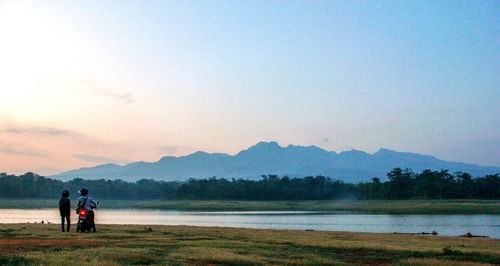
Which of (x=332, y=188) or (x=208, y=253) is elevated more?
(x=332, y=188)

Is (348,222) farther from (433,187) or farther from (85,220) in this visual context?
(433,187)

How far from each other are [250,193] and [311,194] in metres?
17.9

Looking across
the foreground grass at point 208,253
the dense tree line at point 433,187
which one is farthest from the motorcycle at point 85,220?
the dense tree line at point 433,187

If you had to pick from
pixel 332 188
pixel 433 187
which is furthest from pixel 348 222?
pixel 332 188

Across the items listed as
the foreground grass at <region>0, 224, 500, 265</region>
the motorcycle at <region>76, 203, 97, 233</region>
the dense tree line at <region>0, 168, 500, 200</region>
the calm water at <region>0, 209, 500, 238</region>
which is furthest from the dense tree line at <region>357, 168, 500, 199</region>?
the foreground grass at <region>0, 224, 500, 265</region>

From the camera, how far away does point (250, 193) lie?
181m

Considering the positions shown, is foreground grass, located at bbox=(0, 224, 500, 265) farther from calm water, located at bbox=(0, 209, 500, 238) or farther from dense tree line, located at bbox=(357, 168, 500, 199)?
dense tree line, located at bbox=(357, 168, 500, 199)

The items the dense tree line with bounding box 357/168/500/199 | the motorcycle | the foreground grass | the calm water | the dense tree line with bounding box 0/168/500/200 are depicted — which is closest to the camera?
the foreground grass

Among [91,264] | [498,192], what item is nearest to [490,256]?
[91,264]

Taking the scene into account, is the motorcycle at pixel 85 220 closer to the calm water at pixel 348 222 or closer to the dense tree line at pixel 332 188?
the calm water at pixel 348 222

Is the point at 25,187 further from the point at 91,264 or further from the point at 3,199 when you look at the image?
the point at 91,264

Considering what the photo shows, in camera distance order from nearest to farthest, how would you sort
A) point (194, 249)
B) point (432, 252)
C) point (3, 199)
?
1. point (194, 249)
2. point (432, 252)
3. point (3, 199)

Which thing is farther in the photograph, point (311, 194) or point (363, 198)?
point (311, 194)

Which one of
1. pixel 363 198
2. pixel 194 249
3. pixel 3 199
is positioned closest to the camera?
pixel 194 249
